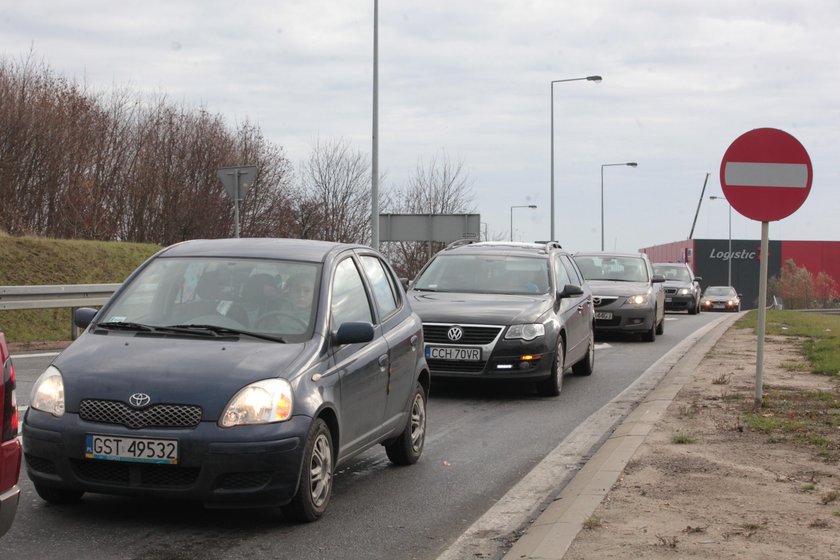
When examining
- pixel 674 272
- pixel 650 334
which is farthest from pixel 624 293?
pixel 674 272

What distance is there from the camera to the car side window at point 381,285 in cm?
793

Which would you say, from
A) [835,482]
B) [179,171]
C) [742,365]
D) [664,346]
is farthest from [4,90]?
[835,482]

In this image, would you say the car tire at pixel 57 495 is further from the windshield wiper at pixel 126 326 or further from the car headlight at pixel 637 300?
the car headlight at pixel 637 300

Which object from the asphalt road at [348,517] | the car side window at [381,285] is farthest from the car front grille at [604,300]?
the car side window at [381,285]

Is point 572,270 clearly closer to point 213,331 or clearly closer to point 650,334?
point 650,334

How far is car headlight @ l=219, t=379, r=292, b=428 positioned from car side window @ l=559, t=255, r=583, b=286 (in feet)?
29.8

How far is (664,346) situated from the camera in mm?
20797

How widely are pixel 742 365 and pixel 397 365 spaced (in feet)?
27.2

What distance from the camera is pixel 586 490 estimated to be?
679 cm

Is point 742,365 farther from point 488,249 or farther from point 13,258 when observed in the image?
point 13,258

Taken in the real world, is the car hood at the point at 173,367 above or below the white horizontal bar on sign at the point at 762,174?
below

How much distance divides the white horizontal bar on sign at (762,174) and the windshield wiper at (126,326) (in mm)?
5464

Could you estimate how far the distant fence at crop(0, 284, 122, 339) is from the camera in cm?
1620

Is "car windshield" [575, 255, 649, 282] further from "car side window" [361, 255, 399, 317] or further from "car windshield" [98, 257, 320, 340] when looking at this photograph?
"car windshield" [98, 257, 320, 340]
